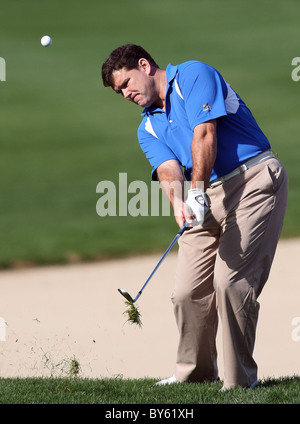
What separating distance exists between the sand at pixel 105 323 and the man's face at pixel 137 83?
6.73 ft

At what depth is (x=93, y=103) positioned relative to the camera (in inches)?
683

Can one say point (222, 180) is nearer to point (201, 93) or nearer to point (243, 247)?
point (243, 247)

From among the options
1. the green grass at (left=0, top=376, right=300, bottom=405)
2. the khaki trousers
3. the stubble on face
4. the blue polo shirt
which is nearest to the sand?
the green grass at (left=0, top=376, right=300, bottom=405)

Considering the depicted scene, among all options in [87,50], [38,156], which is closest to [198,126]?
[38,156]

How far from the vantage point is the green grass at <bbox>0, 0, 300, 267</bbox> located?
37.0ft

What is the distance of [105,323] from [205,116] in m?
3.10

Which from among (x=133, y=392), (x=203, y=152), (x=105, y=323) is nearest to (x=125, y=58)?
(x=203, y=152)

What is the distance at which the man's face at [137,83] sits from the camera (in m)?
5.70

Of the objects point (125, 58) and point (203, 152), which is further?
point (125, 58)

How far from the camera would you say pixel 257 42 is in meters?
20.3

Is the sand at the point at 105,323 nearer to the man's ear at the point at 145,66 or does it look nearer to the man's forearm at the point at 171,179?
the man's forearm at the point at 171,179

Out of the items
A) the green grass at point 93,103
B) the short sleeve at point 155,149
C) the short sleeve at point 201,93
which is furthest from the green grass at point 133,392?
the green grass at point 93,103

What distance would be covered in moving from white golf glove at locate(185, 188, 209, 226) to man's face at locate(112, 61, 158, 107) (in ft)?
2.32
